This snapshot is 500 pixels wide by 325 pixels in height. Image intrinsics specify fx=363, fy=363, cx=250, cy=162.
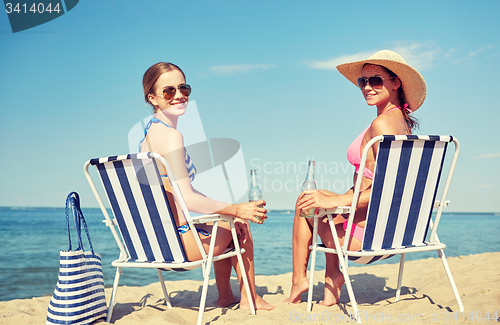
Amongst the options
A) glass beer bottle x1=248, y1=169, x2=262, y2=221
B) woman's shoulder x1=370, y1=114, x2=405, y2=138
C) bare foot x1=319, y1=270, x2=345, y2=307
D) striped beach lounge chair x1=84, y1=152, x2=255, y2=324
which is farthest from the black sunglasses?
bare foot x1=319, y1=270, x2=345, y2=307

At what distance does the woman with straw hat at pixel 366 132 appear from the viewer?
2.64 m

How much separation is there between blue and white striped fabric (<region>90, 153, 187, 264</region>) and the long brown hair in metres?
0.70

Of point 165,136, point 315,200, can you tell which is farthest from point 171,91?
point 315,200

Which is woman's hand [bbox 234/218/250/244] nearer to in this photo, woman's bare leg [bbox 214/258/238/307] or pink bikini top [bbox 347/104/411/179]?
woman's bare leg [bbox 214/258/238/307]

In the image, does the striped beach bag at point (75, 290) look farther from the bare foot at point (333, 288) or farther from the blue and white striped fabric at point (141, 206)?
the bare foot at point (333, 288)

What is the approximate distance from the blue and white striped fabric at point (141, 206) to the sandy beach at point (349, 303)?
20.8 inches

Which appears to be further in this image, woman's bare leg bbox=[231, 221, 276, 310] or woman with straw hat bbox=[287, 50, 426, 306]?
woman's bare leg bbox=[231, 221, 276, 310]

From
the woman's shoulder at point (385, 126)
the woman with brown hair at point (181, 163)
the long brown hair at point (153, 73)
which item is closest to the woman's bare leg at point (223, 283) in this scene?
the woman with brown hair at point (181, 163)

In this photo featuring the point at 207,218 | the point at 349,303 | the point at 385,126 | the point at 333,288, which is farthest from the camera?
the point at 349,303

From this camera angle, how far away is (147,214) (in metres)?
2.52

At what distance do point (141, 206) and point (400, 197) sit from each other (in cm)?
178

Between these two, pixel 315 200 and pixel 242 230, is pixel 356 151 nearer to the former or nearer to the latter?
pixel 315 200

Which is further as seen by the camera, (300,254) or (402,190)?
(300,254)

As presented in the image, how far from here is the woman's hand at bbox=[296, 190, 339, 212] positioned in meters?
2.54
